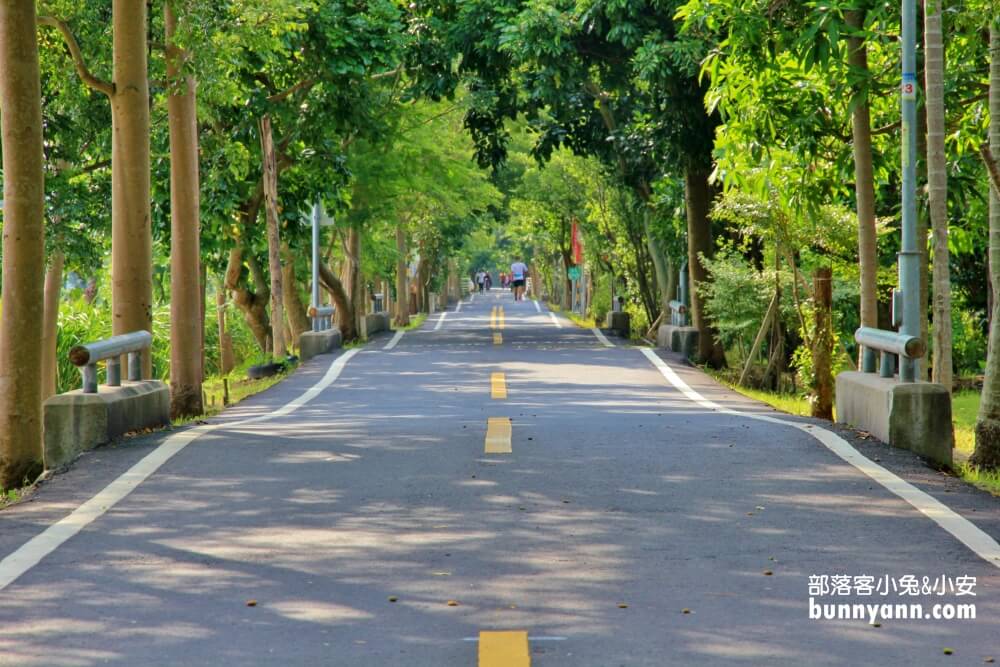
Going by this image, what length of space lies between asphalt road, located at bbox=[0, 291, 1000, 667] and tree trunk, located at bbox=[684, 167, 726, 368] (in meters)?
13.7

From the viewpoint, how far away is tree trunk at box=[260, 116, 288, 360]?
29516mm

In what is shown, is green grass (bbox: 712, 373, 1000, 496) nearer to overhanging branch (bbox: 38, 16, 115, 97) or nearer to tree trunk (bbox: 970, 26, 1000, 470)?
tree trunk (bbox: 970, 26, 1000, 470)

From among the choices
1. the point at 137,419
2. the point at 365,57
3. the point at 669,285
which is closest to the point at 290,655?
the point at 137,419

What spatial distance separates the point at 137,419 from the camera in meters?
13.6

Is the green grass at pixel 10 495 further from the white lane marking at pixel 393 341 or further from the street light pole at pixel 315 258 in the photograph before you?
the white lane marking at pixel 393 341

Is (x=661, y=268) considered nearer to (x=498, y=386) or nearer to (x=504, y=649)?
(x=498, y=386)

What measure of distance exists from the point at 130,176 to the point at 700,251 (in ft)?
44.1

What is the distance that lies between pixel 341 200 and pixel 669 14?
29.3 feet

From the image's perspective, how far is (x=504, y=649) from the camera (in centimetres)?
607

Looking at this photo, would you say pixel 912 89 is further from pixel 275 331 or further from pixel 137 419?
pixel 275 331

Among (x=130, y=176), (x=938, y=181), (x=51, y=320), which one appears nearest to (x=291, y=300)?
(x=51, y=320)

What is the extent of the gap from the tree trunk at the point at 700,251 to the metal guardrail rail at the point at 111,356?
14118 millimetres

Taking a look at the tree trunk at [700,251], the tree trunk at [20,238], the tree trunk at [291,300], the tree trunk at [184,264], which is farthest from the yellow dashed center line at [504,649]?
the tree trunk at [291,300]

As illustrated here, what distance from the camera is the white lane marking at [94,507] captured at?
25.3 feet
